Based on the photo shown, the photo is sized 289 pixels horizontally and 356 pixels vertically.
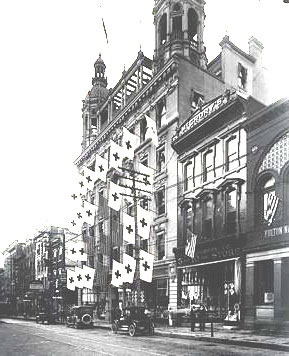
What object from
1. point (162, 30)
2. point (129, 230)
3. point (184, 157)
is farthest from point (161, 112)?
point (129, 230)

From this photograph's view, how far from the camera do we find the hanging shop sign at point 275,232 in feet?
72.3

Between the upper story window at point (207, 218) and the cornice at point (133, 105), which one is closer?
the upper story window at point (207, 218)

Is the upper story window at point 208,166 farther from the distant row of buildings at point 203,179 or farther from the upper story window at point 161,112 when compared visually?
the upper story window at point 161,112

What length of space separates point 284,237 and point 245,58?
23.2m

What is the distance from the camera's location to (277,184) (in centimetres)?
2333

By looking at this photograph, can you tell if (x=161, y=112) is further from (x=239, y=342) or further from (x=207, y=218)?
(x=239, y=342)

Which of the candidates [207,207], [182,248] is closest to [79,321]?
[182,248]

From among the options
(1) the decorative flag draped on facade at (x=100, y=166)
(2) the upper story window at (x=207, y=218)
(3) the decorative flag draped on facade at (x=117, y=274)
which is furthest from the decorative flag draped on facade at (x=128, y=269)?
(1) the decorative flag draped on facade at (x=100, y=166)

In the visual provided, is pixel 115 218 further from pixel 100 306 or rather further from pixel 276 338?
pixel 276 338

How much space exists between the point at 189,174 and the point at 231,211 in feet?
20.2

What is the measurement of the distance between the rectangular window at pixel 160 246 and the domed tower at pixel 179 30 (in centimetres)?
1410

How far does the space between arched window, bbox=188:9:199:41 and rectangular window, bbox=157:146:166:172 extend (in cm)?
1016

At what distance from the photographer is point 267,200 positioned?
24.2m

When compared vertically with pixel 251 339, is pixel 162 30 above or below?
above
